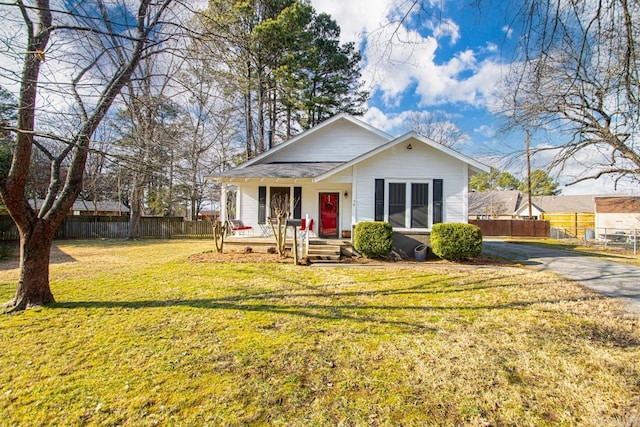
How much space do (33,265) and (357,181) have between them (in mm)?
8481

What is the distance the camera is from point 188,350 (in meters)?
3.27

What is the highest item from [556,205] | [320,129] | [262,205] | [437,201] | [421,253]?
[320,129]

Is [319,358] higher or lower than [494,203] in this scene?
lower

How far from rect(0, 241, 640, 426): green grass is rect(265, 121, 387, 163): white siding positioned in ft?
29.1

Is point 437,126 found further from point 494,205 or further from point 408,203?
point 408,203

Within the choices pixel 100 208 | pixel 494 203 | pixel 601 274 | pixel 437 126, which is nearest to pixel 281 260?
pixel 601 274

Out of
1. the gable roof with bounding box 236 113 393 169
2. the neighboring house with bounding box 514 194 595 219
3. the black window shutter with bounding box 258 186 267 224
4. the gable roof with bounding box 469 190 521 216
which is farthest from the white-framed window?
the neighboring house with bounding box 514 194 595 219

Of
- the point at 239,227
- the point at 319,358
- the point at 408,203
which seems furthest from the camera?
the point at 239,227

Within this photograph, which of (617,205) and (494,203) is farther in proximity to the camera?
(494,203)

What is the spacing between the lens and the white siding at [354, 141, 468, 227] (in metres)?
9.73

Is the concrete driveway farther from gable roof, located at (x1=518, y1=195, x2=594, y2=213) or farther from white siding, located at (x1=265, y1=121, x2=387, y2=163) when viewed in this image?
gable roof, located at (x1=518, y1=195, x2=594, y2=213)

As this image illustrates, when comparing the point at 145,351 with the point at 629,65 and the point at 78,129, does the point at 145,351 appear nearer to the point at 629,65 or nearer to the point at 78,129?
the point at 78,129

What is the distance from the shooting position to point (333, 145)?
44.5ft

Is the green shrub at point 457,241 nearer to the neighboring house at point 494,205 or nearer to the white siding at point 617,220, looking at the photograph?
the white siding at point 617,220
